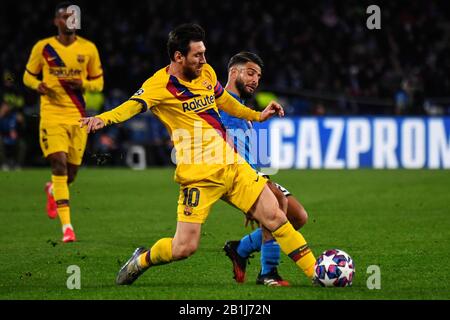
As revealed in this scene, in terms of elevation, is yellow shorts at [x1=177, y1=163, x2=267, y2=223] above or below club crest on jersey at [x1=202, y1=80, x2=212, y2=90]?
below

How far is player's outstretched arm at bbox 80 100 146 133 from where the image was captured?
7223mm

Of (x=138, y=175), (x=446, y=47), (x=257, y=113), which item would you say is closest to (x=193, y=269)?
(x=257, y=113)

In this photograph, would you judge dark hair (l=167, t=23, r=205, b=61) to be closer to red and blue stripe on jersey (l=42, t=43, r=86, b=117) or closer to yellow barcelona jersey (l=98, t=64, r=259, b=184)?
yellow barcelona jersey (l=98, t=64, r=259, b=184)

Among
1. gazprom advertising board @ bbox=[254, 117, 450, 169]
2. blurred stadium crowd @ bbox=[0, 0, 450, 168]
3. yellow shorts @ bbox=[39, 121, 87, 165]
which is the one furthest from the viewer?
blurred stadium crowd @ bbox=[0, 0, 450, 168]

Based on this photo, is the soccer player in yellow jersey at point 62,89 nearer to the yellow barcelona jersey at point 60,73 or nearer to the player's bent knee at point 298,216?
the yellow barcelona jersey at point 60,73

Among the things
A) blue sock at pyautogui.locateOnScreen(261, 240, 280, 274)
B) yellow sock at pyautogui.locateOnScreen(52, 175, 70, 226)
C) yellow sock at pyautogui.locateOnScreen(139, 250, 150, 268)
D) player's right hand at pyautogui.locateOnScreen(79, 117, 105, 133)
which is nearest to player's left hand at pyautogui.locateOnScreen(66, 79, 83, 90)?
yellow sock at pyautogui.locateOnScreen(52, 175, 70, 226)

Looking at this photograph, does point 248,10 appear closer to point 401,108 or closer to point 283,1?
point 283,1

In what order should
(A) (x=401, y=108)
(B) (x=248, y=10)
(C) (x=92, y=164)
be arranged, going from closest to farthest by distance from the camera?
(A) (x=401, y=108)
(C) (x=92, y=164)
(B) (x=248, y=10)

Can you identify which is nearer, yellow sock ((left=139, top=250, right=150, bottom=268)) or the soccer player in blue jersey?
yellow sock ((left=139, top=250, right=150, bottom=268))

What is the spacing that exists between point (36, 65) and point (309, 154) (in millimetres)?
11821

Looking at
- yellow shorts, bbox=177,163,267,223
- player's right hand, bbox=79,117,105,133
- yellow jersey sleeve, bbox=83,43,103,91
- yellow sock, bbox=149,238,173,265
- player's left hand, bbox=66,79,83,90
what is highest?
yellow jersey sleeve, bbox=83,43,103,91

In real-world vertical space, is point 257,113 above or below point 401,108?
below

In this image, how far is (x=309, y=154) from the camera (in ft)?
76.0

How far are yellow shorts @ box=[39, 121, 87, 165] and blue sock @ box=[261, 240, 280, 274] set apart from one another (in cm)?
432
